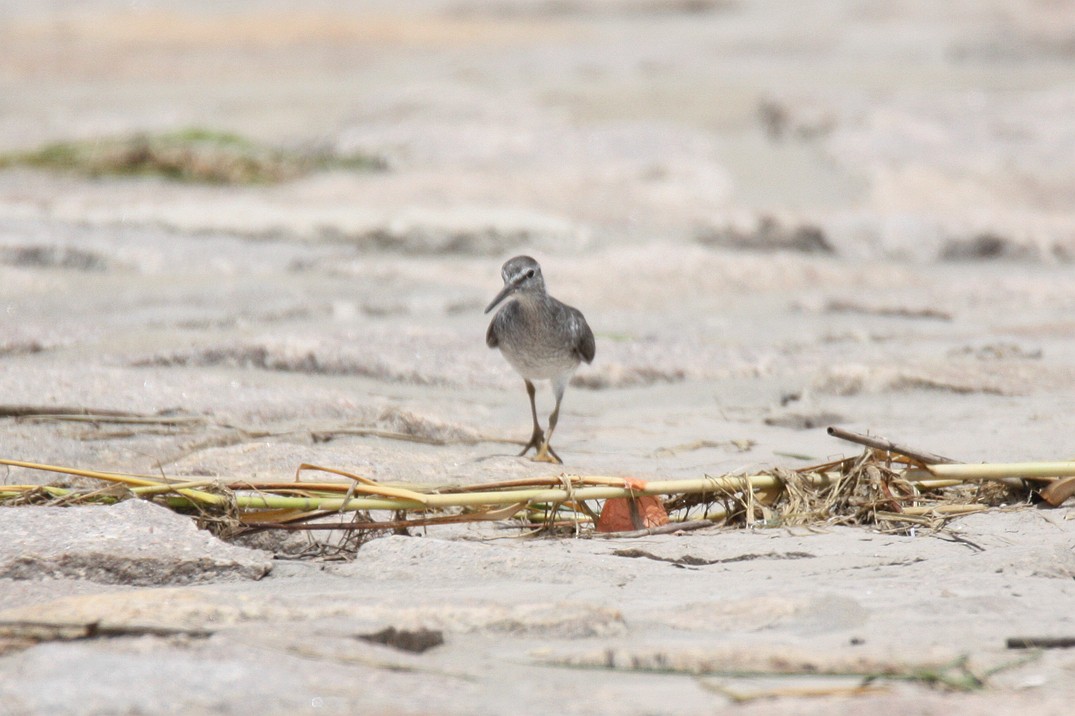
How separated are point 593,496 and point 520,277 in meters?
1.74

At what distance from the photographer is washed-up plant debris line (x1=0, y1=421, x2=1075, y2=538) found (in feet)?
9.67

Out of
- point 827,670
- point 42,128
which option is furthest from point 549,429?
point 42,128

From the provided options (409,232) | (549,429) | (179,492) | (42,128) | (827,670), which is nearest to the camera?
(827,670)

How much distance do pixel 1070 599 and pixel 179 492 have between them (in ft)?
5.98

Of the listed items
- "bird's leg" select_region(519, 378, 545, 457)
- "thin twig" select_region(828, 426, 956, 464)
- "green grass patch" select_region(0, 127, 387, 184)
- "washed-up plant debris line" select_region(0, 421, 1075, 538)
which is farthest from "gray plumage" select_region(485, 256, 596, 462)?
"green grass patch" select_region(0, 127, 387, 184)

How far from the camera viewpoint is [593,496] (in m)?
3.05

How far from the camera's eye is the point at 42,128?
27.4 feet

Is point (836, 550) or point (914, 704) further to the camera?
point (836, 550)

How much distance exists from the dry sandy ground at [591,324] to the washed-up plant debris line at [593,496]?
89 mm

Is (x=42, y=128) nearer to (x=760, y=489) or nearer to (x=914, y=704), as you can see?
(x=760, y=489)

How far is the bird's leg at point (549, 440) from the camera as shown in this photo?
3646 millimetres

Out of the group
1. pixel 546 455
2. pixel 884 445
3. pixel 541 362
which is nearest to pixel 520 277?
pixel 541 362

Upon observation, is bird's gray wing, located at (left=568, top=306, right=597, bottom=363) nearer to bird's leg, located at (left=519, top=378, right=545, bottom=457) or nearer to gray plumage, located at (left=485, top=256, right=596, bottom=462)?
gray plumage, located at (left=485, top=256, right=596, bottom=462)

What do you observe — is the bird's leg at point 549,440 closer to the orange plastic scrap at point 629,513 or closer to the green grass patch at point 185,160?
the orange plastic scrap at point 629,513
